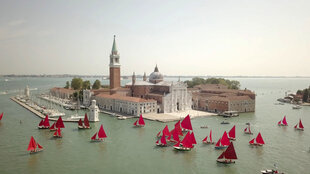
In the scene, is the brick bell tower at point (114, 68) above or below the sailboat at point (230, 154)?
above

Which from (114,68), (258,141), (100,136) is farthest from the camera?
(114,68)

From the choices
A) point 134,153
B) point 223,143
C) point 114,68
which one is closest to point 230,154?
point 223,143

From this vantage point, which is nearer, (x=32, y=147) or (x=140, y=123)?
(x=32, y=147)

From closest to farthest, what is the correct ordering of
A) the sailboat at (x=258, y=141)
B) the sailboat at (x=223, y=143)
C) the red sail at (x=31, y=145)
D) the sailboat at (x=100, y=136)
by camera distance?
1. the red sail at (x=31, y=145)
2. the sailboat at (x=223, y=143)
3. the sailboat at (x=258, y=141)
4. the sailboat at (x=100, y=136)

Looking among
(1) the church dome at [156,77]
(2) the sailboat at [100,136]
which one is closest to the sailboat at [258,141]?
(2) the sailboat at [100,136]

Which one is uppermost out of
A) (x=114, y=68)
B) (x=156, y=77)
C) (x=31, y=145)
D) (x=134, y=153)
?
(x=114, y=68)

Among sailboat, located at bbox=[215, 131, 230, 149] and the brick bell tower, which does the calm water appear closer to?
sailboat, located at bbox=[215, 131, 230, 149]

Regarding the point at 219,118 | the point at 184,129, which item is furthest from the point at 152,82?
the point at 184,129

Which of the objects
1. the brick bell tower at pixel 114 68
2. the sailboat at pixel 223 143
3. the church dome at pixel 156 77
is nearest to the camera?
the sailboat at pixel 223 143

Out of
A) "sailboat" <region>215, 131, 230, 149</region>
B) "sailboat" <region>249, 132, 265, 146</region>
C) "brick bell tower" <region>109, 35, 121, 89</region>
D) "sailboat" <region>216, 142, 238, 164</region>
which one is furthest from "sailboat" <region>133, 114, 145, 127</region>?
"brick bell tower" <region>109, 35, 121, 89</region>

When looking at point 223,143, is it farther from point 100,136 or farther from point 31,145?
point 31,145

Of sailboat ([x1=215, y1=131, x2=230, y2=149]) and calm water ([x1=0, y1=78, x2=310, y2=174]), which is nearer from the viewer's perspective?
calm water ([x1=0, y1=78, x2=310, y2=174])

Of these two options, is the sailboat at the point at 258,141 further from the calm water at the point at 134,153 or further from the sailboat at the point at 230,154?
the sailboat at the point at 230,154

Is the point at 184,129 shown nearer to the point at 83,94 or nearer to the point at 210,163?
the point at 210,163
